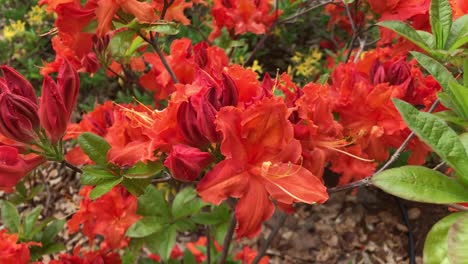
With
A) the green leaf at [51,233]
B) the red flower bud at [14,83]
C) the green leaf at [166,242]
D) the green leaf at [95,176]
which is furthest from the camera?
the green leaf at [51,233]

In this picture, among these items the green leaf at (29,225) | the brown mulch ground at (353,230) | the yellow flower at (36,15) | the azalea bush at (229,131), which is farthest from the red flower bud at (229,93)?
the yellow flower at (36,15)

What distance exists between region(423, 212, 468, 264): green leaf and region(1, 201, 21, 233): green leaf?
51.0 inches

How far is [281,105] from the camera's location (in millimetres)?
887

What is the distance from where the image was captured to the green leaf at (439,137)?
878 mm

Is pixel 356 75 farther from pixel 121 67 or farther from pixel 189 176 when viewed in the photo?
pixel 121 67

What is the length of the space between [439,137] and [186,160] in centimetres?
45

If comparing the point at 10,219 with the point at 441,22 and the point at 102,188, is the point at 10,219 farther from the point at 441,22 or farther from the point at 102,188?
the point at 441,22

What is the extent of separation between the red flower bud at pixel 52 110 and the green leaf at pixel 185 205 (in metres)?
0.59

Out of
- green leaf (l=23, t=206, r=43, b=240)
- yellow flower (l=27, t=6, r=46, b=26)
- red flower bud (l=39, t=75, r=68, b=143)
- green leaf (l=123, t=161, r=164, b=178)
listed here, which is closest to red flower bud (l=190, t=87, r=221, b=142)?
green leaf (l=123, t=161, r=164, b=178)

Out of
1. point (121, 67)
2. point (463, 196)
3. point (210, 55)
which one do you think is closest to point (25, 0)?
point (121, 67)

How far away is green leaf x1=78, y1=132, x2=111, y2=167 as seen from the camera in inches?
44.1

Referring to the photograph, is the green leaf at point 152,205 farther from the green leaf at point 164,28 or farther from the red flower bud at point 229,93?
the red flower bud at point 229,93

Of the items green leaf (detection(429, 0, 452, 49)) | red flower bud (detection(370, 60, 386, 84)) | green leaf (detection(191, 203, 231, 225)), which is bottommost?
green leaf (detection(191, 203, 231, 225))

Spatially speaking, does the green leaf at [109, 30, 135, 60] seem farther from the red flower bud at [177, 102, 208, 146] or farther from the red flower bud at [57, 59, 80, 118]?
the red flower bud at [177, 102, 208, 146]
